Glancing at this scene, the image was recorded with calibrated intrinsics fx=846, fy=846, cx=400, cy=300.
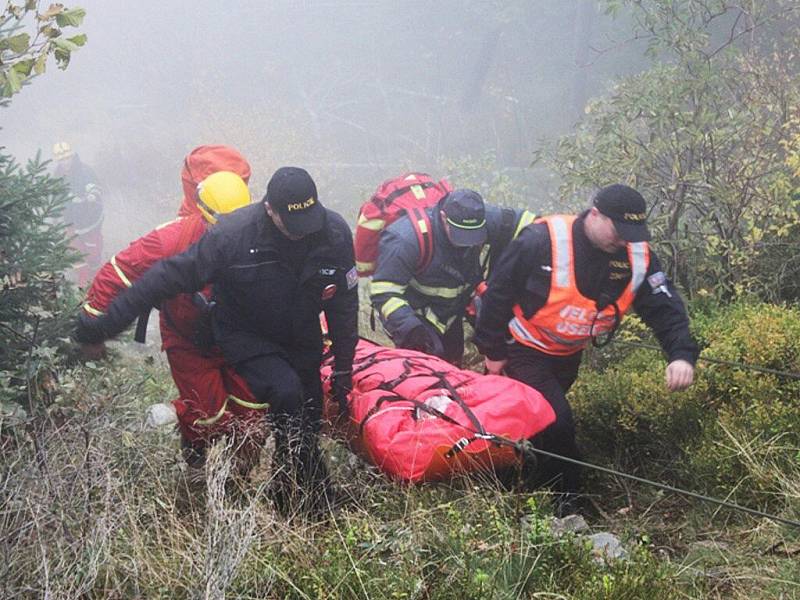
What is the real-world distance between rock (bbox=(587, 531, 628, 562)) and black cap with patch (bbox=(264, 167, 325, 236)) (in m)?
1.88

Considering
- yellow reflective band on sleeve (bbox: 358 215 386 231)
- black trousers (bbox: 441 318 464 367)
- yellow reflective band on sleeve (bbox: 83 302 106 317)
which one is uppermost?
yellow reflective band on sleeve (bbox: 83 302 106 317)

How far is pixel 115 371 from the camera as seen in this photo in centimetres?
525

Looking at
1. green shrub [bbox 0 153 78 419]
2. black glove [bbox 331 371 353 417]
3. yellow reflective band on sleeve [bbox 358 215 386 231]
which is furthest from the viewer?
yellow reflective band on sleeve [bbox 358 215 386 231]

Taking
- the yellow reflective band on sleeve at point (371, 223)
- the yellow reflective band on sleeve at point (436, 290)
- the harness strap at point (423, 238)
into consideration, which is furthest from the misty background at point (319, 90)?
the harness strap at point (423, 238)

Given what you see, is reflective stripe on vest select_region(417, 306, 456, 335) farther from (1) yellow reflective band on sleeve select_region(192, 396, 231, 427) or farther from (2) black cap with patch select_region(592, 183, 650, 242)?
(2) black cap with patch select_region(592, 183, 650, 242)

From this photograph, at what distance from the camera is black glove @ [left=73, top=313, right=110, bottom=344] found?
13.7 ft

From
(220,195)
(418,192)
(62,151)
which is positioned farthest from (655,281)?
(62,151)

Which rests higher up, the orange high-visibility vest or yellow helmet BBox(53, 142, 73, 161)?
the orange high-visibility vest

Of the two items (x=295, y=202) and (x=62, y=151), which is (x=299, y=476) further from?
(x=62, y=151)

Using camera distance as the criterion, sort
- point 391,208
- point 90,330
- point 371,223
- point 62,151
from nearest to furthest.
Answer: point 90,330 → point 391,208 → point 371,223 → point 62,151

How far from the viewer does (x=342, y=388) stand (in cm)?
453

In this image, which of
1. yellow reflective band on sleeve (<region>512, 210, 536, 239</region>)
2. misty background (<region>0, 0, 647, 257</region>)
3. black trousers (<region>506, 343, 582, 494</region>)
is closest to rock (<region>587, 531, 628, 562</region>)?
black trousers (<region>506, 343, 582, 494</region>)

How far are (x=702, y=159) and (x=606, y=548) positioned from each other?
4.59 m

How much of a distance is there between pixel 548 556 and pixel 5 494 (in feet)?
6.65
